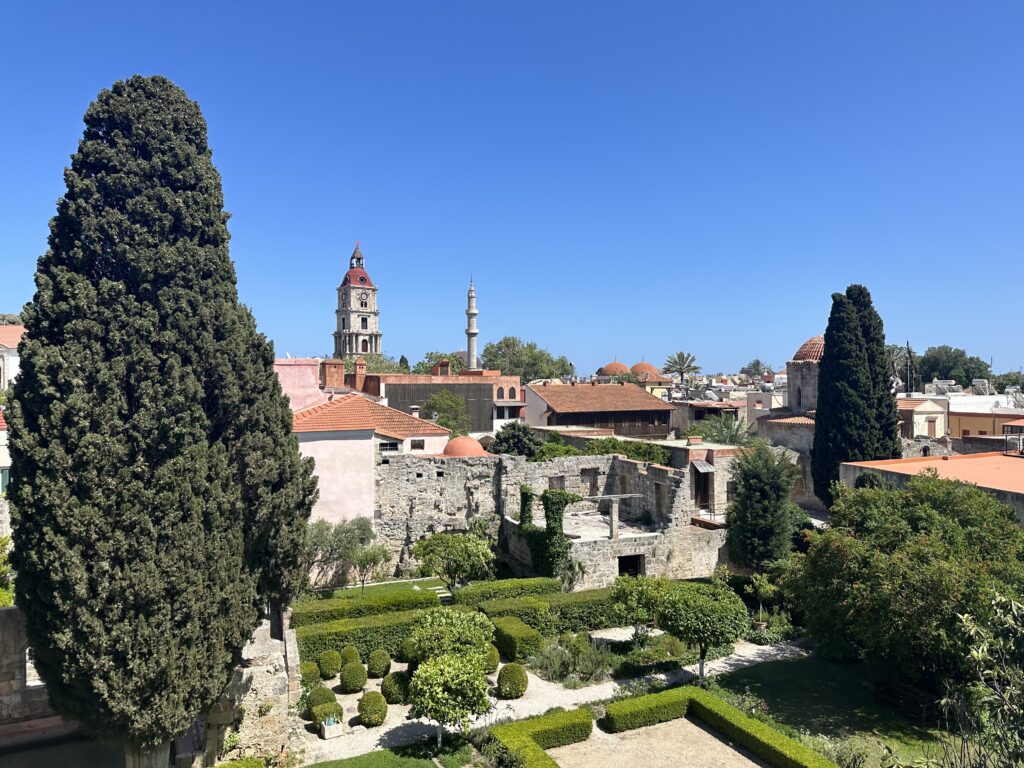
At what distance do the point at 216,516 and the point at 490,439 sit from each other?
32.6 meters

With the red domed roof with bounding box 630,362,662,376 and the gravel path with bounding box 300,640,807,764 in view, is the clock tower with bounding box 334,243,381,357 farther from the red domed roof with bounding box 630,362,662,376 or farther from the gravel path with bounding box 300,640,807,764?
the gravel path with bounding box 300,640,807,764

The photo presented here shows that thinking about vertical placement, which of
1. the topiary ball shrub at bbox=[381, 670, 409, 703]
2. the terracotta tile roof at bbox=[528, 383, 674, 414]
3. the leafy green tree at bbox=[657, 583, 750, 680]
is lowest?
the topiary ball shrub at bbox=[381, 670, 409, 703]

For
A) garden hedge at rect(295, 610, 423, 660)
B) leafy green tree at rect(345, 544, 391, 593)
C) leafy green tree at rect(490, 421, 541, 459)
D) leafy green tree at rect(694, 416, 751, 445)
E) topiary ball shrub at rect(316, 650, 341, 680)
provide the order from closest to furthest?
1. topiary ball shrub at rect(316, 650, 341, 680)
2. garden hedge at rect(295, 610, 423, 660)
3. leafy green tree at rect(345, 544, 391, 593)
4. leafy green tree at rect(694, 416, 751, 445)
5. leafy green tree at rect(490, 421, 541, 459)

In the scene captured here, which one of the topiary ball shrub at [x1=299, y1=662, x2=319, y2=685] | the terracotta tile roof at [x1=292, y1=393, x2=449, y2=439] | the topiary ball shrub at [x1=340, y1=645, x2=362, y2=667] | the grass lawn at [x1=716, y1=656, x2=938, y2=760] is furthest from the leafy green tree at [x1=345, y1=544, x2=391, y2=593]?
the grass lawn at [x1=716, y1=656, x2=938, y2=760]

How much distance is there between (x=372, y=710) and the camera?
15117mm

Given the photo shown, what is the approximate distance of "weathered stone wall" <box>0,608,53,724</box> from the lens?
11.7 m

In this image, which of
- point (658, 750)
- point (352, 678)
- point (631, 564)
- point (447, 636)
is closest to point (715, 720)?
point (658, 750)

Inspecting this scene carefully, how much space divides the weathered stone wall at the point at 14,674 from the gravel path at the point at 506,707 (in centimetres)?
525

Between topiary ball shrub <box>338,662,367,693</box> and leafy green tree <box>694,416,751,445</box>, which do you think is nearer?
topiary ball shrub <box>338,662,367,693</box>

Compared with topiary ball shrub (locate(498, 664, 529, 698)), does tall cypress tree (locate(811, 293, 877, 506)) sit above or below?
above

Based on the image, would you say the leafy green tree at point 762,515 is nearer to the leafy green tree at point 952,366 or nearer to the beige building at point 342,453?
the beige building at point 342,453

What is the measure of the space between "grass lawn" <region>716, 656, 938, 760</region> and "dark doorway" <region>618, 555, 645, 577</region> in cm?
689

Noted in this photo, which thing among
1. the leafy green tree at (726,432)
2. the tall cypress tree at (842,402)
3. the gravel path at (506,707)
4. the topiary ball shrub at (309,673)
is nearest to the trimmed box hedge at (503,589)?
the gravel path at (506,707)

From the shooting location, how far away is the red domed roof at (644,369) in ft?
319
